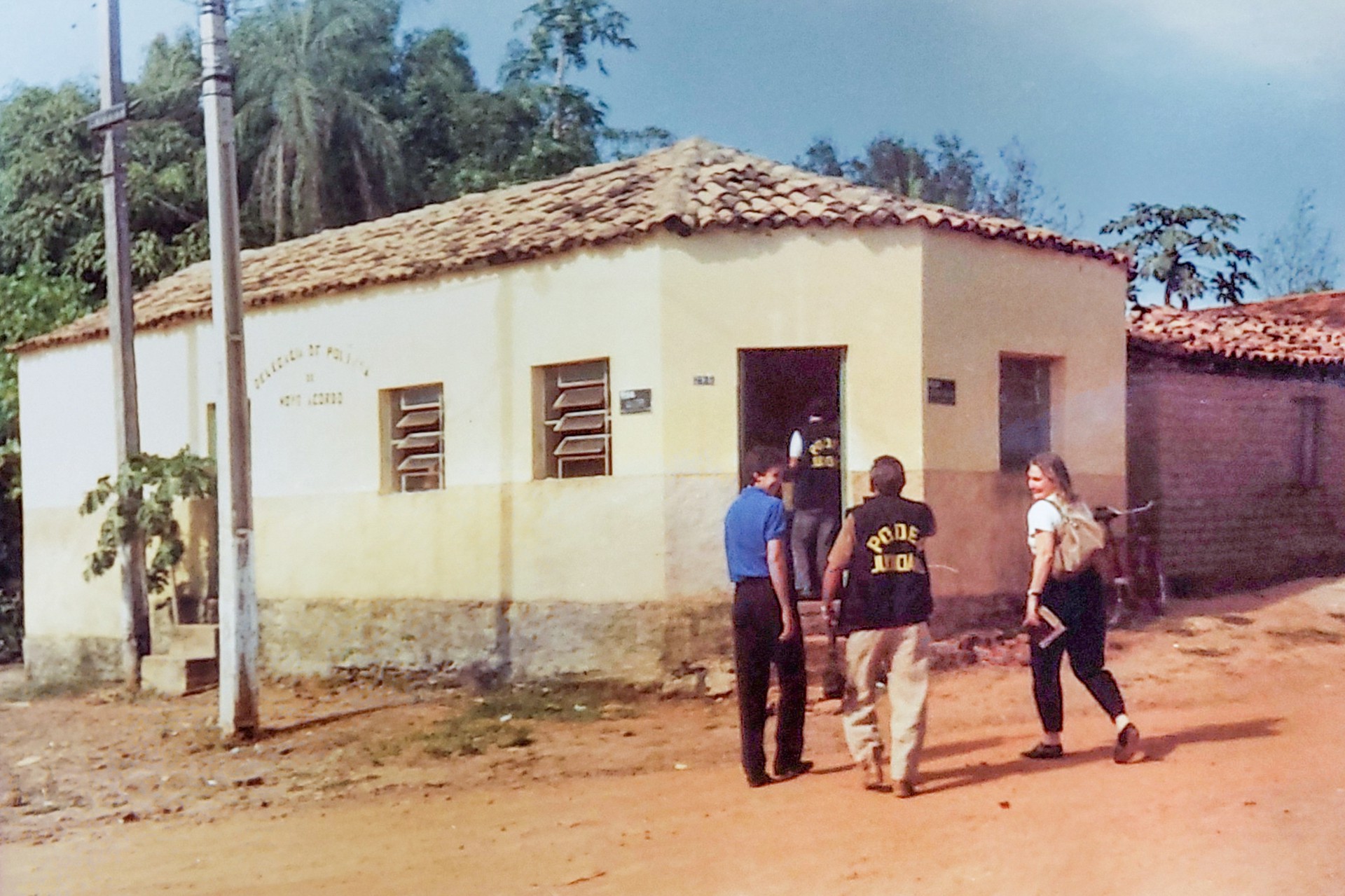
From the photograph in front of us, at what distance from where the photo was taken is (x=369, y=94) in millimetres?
10711

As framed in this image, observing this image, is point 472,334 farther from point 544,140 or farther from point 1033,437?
point 1033,437

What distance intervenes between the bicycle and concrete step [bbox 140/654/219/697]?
7.67 m

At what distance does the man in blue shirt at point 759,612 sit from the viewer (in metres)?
6.43

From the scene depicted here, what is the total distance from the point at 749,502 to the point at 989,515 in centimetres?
318

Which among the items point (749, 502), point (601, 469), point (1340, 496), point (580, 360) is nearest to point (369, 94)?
point (580, 360)

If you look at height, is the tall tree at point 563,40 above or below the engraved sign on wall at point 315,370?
above

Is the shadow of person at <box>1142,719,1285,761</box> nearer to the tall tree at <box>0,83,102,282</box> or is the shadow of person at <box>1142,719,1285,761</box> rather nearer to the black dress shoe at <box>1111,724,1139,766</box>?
the black dress shoe at <box>1111,724,1139,766</box>

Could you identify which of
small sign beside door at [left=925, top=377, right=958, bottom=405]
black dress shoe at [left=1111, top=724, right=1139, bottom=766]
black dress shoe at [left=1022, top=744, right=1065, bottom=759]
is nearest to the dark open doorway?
small sign beside door at [left=925, top=377, right=958, bottom=405]

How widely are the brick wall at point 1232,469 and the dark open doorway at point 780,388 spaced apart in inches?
118

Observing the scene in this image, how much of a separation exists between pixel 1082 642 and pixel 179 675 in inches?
320

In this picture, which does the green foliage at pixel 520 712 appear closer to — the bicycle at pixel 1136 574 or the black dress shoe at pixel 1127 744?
the black dress shoe at pixel 1127 744

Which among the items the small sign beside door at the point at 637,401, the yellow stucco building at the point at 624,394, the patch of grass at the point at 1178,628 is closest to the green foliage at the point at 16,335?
the yellow stucco building at the point at 624,394

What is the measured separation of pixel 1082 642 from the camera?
20.8 ft

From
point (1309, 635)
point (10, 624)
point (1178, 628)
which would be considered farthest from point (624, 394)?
point (10, 624)
